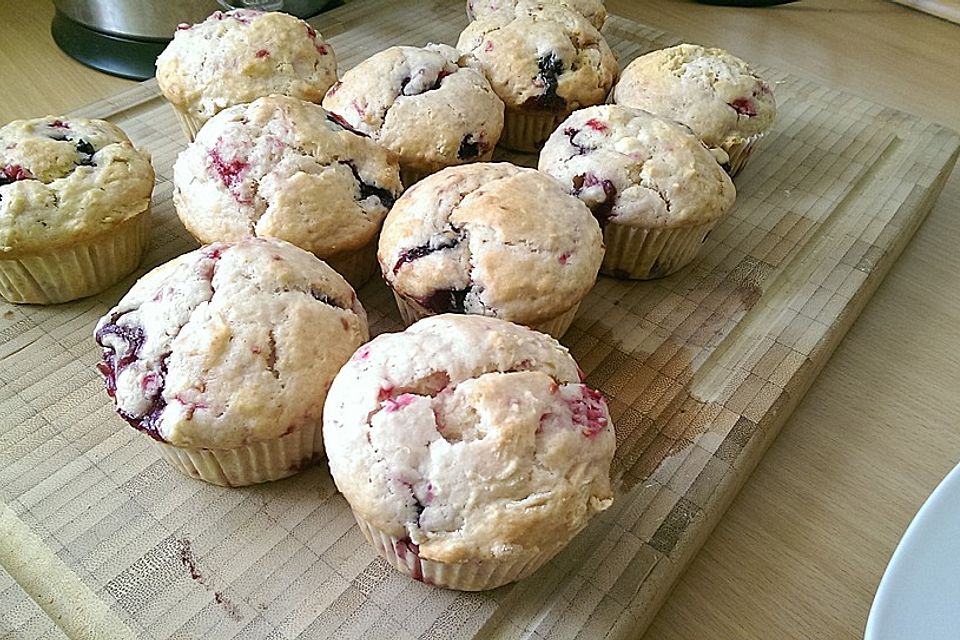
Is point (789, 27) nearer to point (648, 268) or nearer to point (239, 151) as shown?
point (648, 268)

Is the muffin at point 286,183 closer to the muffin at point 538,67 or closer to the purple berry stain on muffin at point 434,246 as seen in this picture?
the purple berry stain on muffin at point 434,246

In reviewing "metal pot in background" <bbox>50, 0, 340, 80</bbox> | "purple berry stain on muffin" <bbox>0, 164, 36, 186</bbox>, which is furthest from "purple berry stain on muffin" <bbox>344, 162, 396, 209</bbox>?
"metal pot in background" <bbox>50, 0, 340, 80</bbox>

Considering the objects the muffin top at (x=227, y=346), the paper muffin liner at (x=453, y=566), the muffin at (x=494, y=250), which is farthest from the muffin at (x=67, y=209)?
the paper muffin liner at (x=453, y=566)

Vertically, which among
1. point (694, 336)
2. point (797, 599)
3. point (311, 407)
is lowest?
point (797, 599)

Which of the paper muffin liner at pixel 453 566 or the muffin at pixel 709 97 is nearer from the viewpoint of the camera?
the paper muffin liner at pixel 453 566

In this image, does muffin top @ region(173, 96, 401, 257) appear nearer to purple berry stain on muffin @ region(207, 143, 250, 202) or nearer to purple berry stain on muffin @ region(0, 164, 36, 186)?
purple berry stain on muffin @ region(207, 143, 250, 202)

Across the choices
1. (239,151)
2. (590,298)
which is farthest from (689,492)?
(239,151)
